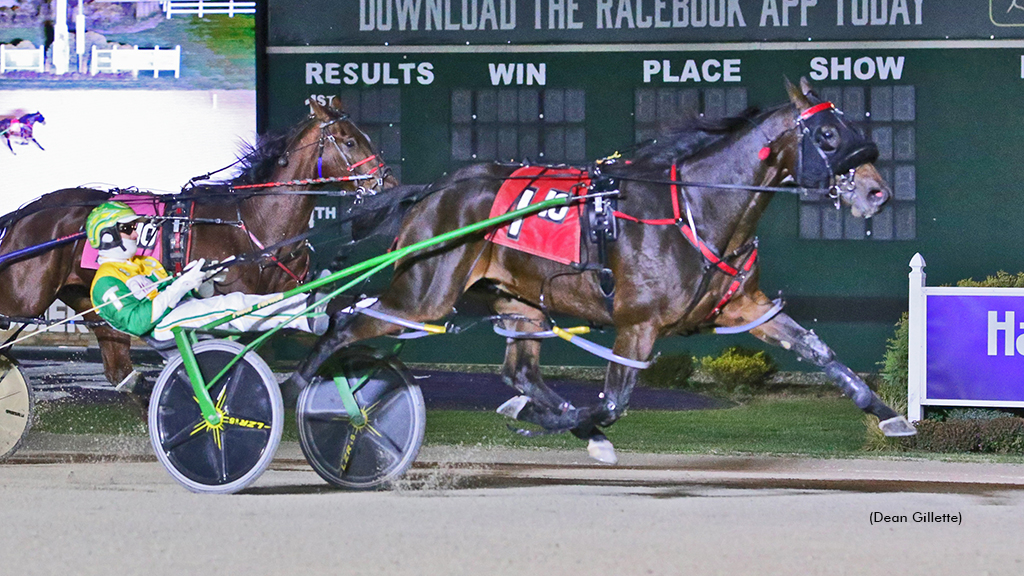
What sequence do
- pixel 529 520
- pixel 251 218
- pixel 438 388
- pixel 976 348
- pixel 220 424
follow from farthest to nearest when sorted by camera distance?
pixel 438 388
pixel 976 348
pixel 251 218
pixel 220 424
pixel 529 520

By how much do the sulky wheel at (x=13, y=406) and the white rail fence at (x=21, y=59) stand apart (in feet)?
10.9

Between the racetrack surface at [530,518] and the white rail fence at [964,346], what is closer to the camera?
the racetrack surface at [530,518]

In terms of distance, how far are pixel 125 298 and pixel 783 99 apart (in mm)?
5163

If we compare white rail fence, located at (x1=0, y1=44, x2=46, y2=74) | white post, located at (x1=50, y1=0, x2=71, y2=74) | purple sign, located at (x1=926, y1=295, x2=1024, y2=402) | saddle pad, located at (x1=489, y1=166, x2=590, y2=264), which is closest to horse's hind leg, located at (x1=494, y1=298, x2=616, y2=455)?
saddle pad, located at (x1=489, y1=166, x2=590, y2=264)

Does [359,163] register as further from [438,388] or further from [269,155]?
[438,388]

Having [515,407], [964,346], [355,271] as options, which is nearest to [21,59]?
[355,271]

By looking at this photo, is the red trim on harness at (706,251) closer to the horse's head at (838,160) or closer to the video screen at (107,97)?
the horse's head at (838,160)

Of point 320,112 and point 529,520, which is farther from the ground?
point 320,112

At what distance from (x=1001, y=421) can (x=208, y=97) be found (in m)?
5.74

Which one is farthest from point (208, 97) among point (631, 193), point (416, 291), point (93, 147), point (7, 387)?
point (631, 193)

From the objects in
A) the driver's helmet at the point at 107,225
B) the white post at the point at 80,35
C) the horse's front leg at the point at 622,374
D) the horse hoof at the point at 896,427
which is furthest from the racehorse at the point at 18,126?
the horse hoof at the point at 896,427

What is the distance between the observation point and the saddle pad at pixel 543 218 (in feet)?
20.4

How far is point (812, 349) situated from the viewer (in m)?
6.04

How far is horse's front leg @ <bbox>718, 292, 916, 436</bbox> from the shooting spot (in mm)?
5918
